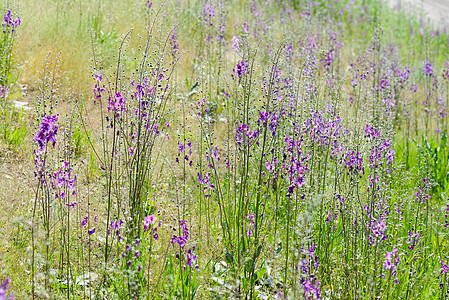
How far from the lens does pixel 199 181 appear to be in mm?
3359

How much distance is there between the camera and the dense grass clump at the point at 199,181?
2.58 meters

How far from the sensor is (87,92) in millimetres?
4961

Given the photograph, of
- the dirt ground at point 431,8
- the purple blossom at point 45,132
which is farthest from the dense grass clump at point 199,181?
the dirt ground at point 431,8

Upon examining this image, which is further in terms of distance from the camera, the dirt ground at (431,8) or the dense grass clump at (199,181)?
the dirt ground at (431,8)

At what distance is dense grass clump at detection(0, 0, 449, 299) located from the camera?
2.58 metres

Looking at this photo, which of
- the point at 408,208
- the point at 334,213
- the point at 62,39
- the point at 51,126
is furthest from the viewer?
the point at 62,39

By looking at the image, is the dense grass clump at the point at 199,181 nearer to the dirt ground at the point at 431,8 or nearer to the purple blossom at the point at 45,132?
the purple blossom at the point at 45,132

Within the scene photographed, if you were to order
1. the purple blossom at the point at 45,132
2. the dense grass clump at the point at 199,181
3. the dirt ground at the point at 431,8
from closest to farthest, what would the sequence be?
the purple blossom at the point at 45,132 < the dense grass clump at the point at 199,181 < the dirt ground at the point at 431,8

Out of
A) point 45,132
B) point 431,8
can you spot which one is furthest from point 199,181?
point 431,8

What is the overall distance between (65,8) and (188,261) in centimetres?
505

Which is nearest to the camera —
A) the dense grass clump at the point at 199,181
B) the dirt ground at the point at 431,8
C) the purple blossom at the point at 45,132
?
the purple blossom at the point at 45,132

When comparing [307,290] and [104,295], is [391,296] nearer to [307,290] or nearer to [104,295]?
[307,290]

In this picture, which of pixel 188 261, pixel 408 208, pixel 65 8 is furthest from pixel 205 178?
pixel 65 8

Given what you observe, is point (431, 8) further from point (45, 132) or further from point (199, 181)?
point (45, 132)
